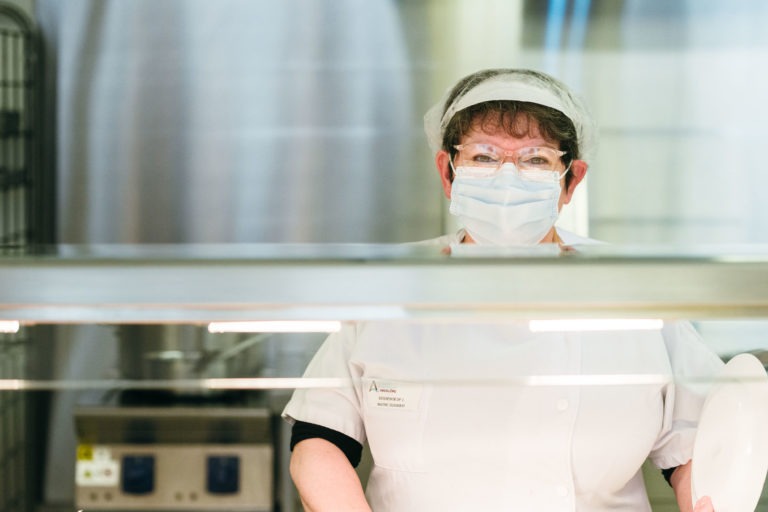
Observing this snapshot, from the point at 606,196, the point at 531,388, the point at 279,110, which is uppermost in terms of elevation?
the point at 279,110

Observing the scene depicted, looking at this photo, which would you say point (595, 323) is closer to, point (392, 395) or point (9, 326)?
point (392, 395)

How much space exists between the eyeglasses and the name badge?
0.98ft

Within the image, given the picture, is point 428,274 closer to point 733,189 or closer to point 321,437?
point 321,437

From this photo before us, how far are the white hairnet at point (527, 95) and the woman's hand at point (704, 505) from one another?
0.48 m

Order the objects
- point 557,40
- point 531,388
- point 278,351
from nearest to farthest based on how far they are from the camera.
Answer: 1. point 278,351
2. point 531,388
3. point 557,40

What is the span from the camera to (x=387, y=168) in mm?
2039

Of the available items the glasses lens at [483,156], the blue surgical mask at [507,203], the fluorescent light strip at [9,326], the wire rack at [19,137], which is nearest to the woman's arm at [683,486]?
the blue surgical mask at [507,203]

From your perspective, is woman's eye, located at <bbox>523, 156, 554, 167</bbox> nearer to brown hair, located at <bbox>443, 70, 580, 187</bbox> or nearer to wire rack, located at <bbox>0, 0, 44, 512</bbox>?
brown hair, located at <bbox>443, 70, 580, 187</bbox>

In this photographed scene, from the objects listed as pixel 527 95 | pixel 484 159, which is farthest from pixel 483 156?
pixel 527 95

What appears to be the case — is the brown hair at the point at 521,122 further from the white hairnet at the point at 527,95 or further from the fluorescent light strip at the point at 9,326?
the fluorescent light strip at the point at 9,326

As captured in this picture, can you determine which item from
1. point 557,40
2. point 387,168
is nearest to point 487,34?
point 557,40

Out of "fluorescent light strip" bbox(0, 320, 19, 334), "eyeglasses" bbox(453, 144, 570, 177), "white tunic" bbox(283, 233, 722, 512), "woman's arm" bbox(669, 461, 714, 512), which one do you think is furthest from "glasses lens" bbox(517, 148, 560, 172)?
"fluorescent light strip" bbox(0, 320, 19, 334)

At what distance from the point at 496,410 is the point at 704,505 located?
0.75 ft

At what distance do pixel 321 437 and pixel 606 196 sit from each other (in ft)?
4.20
